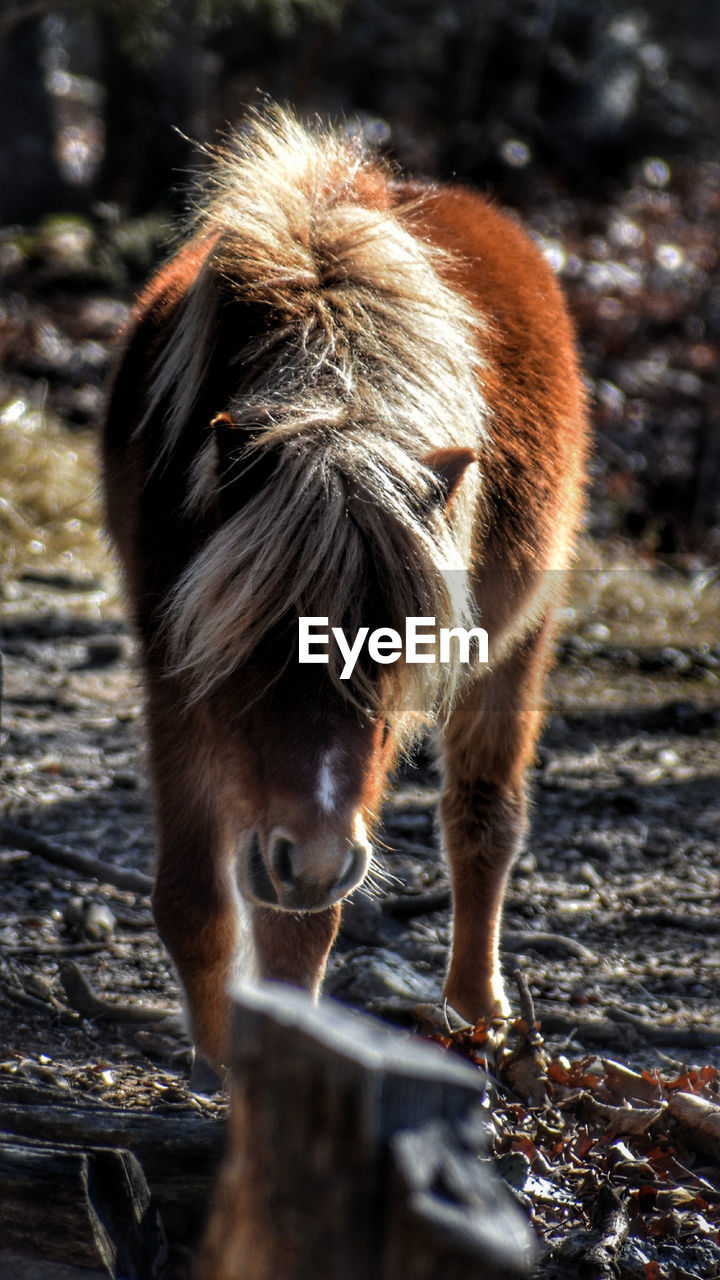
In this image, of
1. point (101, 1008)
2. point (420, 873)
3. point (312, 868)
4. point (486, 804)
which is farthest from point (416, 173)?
point (312, 868)

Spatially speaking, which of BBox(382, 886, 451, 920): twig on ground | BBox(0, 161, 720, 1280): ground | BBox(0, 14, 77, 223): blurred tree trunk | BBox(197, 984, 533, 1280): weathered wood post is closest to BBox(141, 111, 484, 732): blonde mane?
BBox(0, 161, 720, 1280): ground

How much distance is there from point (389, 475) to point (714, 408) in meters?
6.83

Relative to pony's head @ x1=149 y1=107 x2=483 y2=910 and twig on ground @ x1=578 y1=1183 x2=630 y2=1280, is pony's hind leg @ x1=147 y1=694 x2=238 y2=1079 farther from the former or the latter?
twig on ground @ x1=578 y1=1183 x2=630 y2=1280

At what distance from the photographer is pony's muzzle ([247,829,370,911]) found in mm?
2254

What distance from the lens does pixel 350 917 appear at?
403 centimetres

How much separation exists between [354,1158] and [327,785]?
112 cm

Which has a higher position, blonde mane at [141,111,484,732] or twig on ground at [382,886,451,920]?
blonde mane at [141,111,484,732]

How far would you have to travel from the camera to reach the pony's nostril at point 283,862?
2.28m

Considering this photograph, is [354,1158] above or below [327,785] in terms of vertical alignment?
below

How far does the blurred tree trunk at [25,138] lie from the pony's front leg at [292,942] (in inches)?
390

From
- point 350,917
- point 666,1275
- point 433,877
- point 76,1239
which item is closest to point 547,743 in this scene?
point 433,877

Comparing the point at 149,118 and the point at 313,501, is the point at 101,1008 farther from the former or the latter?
the point at 149,118

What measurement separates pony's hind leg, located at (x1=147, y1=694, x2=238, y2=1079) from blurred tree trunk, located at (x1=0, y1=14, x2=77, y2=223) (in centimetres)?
949

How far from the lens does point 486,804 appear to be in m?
3.85
